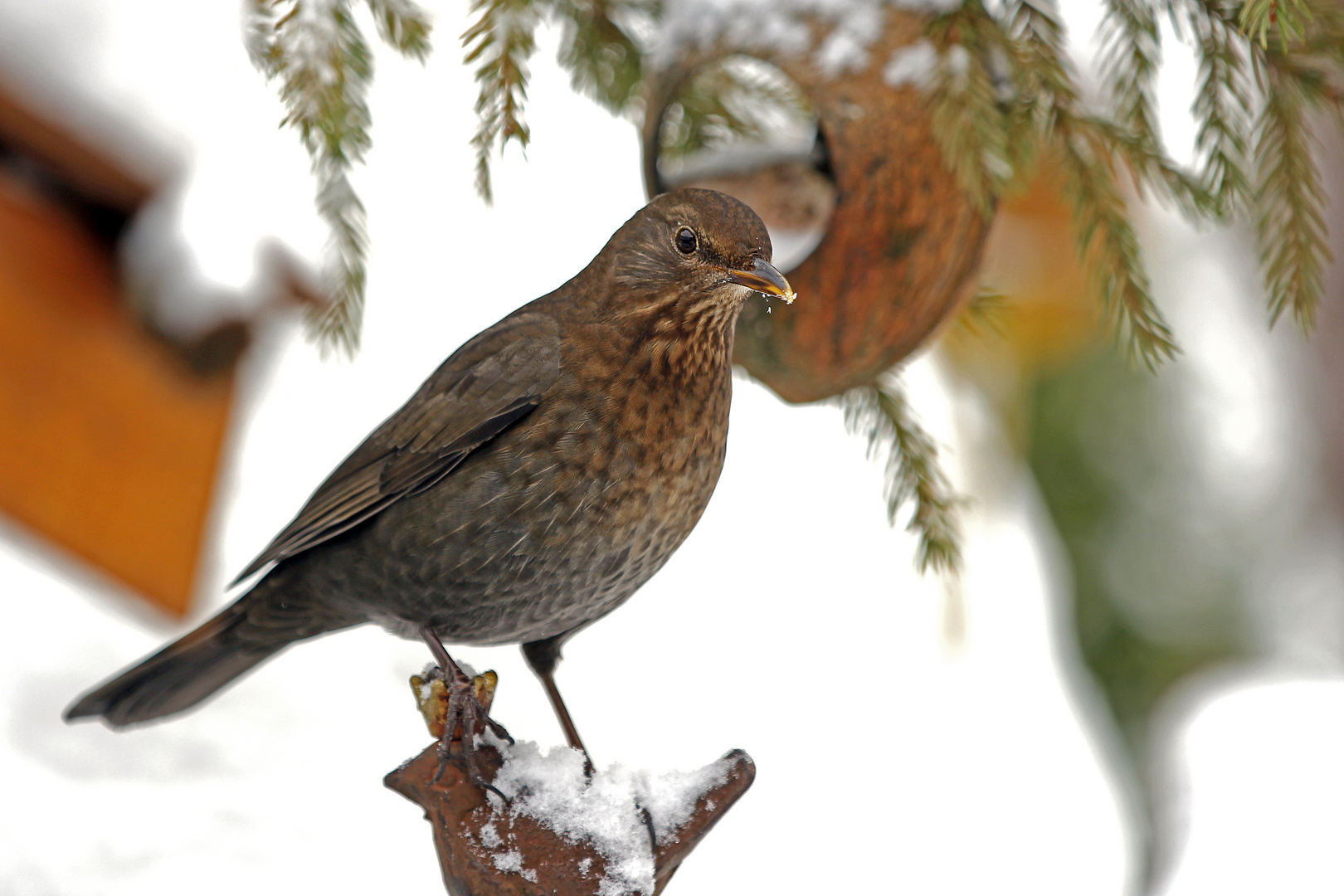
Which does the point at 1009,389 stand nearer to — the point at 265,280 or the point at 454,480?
the point at 265,280

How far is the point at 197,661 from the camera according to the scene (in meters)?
1.73

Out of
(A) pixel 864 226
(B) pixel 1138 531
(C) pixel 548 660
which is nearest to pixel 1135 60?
(A) pixel 864 226

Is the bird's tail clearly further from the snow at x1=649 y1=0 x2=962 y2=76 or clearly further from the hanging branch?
the snow at x1=649 y1=0 x2=962 y2=76

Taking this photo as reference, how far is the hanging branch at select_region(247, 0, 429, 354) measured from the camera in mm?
1465

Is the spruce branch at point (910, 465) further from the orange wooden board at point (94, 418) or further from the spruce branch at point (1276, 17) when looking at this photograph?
the orange wooden board at point (94, 418)

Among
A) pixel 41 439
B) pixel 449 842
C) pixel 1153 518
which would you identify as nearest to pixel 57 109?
pixel 41 439

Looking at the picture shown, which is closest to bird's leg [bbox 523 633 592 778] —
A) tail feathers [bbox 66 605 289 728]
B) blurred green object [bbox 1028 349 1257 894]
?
tail feathers [bbox 66 605 289 728]

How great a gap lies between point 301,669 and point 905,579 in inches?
73.5

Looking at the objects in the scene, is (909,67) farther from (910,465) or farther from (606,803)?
(606,803)

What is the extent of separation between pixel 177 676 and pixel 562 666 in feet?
4.74

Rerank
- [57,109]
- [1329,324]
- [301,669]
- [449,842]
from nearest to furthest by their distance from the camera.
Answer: [449,842] → [57,109] → [301,669] → [1329,324]

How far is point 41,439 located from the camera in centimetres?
264

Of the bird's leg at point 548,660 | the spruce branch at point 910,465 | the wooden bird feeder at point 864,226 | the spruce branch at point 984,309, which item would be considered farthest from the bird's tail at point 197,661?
the spruce branch at point 984,309

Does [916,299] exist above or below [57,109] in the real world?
below
